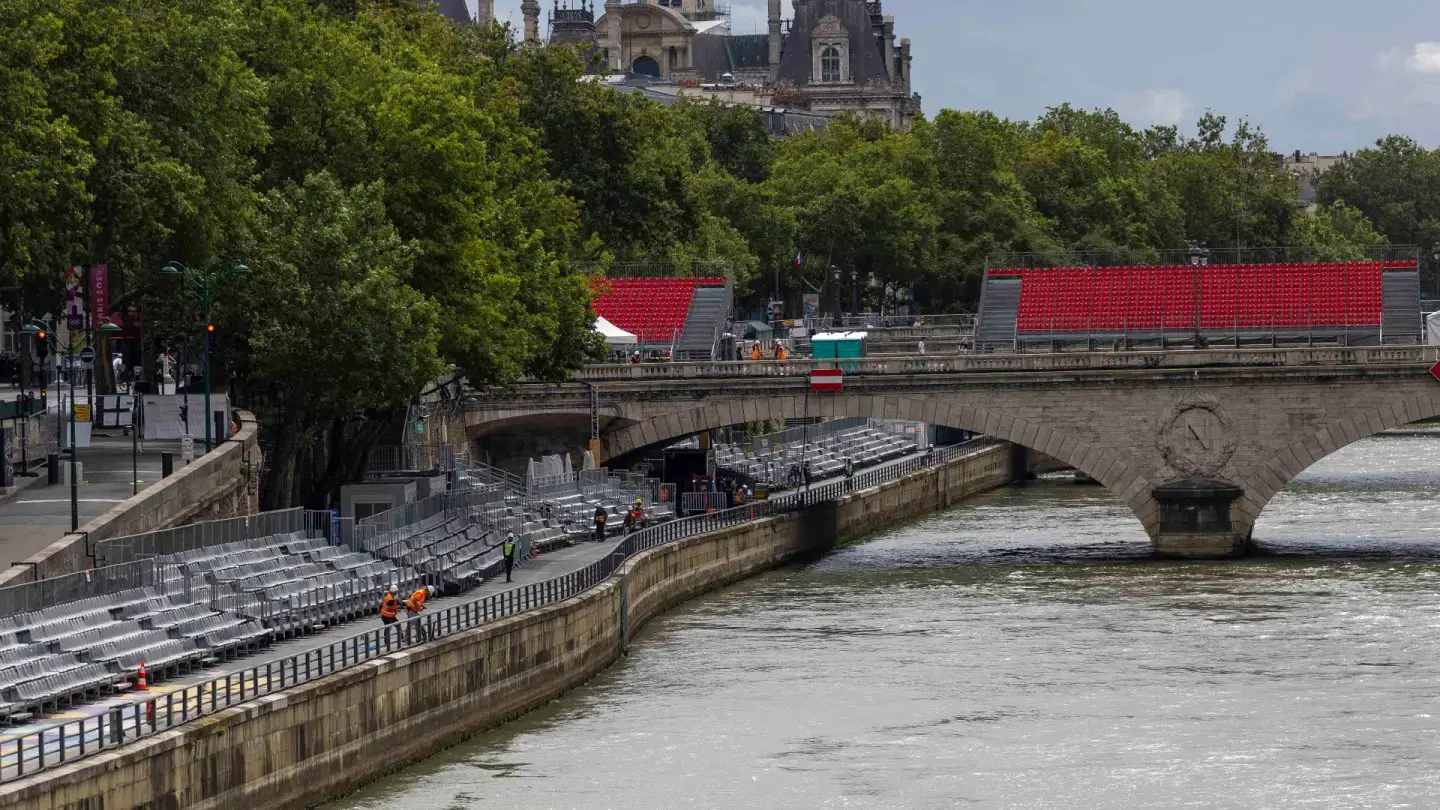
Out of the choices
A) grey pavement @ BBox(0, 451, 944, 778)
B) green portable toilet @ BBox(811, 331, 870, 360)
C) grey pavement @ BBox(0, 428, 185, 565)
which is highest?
green portable toilet @ BBox(811, 331, 870, 360)

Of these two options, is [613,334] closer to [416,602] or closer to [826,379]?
[826,379]

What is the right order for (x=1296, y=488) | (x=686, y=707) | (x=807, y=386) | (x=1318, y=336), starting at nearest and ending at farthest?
(x=686, y=707)
(x=807, y=386)
(x=1318, y=336)
(x=1296, y=488)

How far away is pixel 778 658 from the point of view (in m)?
60.0

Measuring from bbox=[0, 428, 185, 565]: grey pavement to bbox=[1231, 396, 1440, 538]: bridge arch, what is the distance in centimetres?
3180

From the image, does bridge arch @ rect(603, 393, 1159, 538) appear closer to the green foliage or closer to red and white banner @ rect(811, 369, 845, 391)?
red and white banner @ rect(811, 369, 845, 391)

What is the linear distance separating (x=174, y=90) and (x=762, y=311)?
92.7 metres

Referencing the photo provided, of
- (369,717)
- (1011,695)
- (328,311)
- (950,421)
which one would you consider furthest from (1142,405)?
(369,717)

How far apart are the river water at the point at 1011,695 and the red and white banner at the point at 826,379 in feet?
17.6

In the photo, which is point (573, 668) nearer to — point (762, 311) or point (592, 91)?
point (592, 91)

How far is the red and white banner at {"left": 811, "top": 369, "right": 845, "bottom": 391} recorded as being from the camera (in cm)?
8269

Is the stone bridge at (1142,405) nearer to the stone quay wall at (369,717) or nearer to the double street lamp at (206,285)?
the stone quay wall at (369,717)

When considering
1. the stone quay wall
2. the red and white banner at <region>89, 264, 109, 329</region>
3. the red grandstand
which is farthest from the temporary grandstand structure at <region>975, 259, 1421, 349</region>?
the red and white banner at <region>89, 264, 109, 329</region>

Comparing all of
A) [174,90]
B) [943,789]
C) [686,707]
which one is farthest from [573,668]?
[174,90]

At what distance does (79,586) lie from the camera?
147ft
